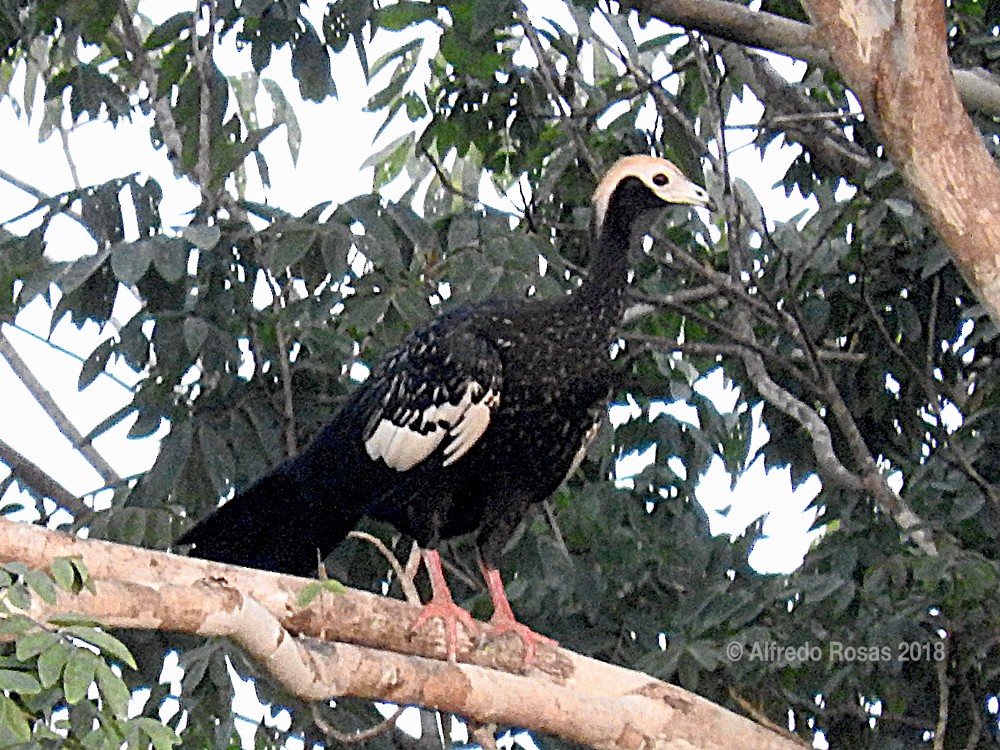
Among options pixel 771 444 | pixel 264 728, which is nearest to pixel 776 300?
pixel 771 444

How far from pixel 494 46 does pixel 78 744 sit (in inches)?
112

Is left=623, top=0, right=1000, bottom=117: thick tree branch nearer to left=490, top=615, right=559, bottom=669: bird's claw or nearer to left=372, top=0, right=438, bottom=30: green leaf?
left=372, top=0, right=438, bottom=30: green leaf

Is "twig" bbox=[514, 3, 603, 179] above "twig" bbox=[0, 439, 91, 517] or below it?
above

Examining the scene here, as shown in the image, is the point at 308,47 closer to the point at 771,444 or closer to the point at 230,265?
the point at 230,265

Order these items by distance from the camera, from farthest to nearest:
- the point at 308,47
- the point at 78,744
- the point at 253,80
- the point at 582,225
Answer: the point at 253,80 < the point at 582,225 < the point at 308,47 < the point at 78,744

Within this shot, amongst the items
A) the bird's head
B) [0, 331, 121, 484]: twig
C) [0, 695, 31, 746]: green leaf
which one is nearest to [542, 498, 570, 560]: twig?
the bird's head

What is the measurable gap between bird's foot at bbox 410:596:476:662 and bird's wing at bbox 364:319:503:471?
0.53 metres

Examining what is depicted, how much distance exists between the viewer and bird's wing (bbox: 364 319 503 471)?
4266 mm

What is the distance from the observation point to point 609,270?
4477mm

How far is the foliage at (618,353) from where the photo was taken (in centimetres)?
427

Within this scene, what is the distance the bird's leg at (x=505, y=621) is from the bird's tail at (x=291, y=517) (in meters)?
0.36

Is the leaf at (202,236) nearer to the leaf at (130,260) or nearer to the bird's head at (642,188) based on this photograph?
the leaf at (130,260)

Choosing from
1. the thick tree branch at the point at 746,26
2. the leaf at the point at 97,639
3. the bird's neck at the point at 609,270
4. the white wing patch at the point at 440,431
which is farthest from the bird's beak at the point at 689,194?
the leaf at the point at 97,639

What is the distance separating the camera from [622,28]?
503cm
